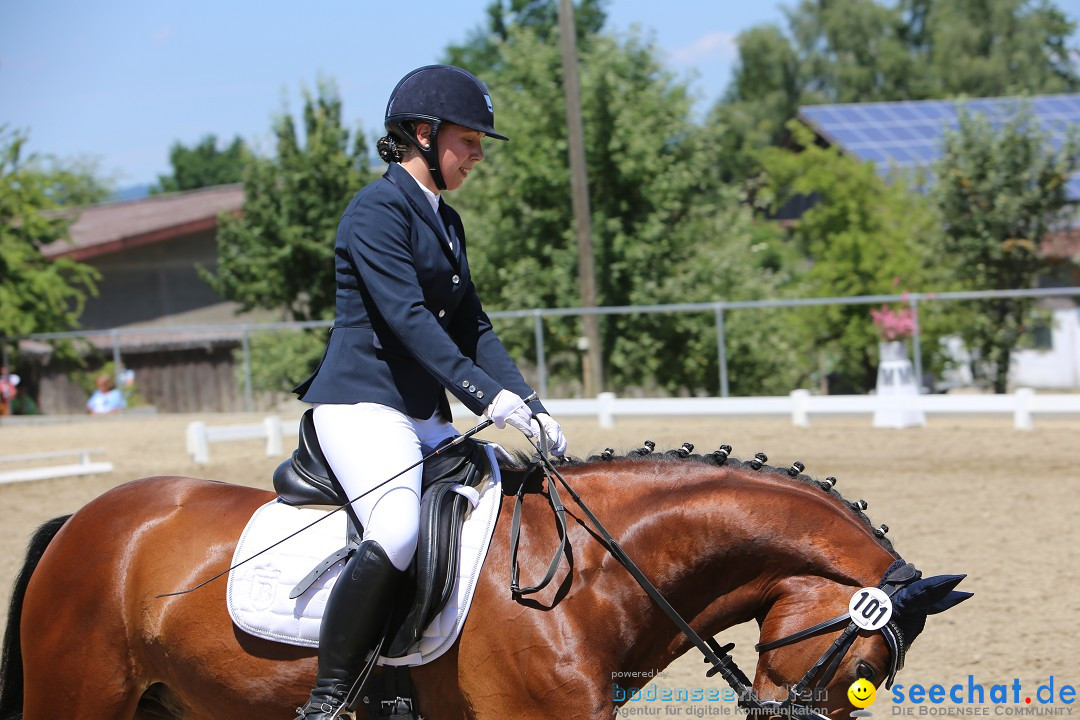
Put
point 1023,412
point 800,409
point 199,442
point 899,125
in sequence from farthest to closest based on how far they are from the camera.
Answer: point 899,125 < point 800,409 < point 199,442 < point 1023,412

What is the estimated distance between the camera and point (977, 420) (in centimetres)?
1344

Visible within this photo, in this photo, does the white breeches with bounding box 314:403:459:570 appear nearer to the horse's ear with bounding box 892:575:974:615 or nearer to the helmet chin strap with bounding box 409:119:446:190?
the helmet chin strap with bounding box 409:119:446:190

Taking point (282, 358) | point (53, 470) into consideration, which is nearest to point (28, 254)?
point (282, 358)

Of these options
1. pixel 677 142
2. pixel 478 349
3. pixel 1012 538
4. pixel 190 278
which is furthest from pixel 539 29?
pixel 478 349

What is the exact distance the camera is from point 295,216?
2441cm

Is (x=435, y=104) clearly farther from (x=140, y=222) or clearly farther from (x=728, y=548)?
(x=140, y=222)

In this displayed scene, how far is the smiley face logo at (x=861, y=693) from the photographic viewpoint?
2.68 metres

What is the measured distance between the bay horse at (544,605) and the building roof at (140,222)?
21.9 metres

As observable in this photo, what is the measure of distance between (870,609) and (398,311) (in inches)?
55.7

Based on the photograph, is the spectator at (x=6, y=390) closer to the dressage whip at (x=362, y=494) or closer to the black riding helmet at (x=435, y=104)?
the dressage whip at (x=362, y=494)

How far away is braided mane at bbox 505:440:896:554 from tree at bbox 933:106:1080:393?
17.5 m

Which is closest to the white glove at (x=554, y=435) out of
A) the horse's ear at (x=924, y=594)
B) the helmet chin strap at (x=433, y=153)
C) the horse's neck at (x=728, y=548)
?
the horse's neck at (x=728, y=548)

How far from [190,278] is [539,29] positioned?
652 inches


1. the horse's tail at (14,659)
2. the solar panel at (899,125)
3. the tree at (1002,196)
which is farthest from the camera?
the solar panel at (899,125)
